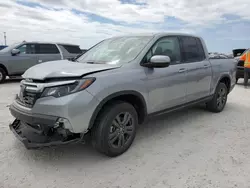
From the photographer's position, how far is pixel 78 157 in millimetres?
3137

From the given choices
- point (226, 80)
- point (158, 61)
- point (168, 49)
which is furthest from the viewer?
point (226, 80)

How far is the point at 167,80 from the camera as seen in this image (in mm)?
3695

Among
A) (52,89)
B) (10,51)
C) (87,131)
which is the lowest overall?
(87,131)

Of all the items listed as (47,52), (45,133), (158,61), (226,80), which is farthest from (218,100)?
(47,52)

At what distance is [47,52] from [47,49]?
0.14 m

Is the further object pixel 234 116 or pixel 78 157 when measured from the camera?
pixel 234 116

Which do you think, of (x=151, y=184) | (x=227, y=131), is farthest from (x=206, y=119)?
(x=151, y=184)

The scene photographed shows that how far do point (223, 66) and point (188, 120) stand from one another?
165cm

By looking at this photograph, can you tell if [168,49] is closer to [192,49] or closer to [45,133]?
[192,49]

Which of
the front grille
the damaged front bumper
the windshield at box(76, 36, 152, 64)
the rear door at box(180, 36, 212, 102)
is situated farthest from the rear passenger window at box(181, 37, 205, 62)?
the front grille

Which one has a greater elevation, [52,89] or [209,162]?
[52,89]

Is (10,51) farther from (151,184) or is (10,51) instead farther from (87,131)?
(151,184)

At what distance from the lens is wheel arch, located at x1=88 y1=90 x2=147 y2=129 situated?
2.79 meters

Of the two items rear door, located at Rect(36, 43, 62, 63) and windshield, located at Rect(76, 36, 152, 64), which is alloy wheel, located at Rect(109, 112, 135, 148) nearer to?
windshield, located at Rect(76, 36, 152, 64)
